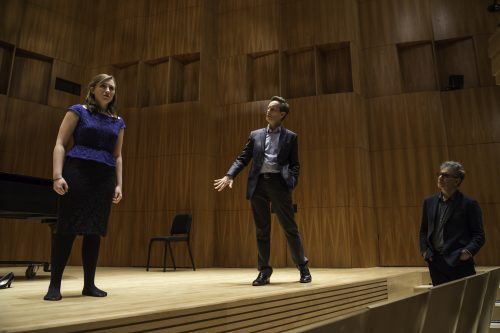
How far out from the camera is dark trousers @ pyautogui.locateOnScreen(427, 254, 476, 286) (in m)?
2.32

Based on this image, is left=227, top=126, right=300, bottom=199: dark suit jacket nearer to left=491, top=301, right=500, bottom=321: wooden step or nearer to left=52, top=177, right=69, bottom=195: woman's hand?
left=52, top=177, right=69, bottom=195: woman's hand

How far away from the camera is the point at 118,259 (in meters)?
5.95

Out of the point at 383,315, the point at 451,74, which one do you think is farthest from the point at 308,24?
the point at 383,315

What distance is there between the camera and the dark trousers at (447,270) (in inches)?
91.3

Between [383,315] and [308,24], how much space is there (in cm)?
608

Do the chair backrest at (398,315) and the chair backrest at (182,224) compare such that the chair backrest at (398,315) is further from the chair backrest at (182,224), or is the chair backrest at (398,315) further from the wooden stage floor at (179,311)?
the chair backrest at (182,224)

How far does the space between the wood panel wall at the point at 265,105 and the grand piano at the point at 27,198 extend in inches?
98.0

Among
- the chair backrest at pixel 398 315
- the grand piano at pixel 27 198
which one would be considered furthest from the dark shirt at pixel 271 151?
the grand piano at pixel 27 198

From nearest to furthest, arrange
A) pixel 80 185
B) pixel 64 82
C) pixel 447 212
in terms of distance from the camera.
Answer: pixel 80 185, pixel 447 212, pixel 64 82

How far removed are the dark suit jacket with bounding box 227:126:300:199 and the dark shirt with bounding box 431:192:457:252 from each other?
3.05 feet

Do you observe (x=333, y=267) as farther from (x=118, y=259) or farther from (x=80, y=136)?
(x=80, y=136)

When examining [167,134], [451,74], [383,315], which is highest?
[451,74]

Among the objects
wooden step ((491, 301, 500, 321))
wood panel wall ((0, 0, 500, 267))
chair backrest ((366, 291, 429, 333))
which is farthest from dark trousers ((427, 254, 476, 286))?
wood panel wall ((0, 0, 500, 267))

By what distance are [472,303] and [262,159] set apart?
1.61 meters
